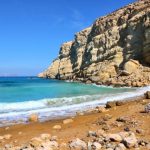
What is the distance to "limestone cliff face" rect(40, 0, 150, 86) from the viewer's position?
5984 centimetres

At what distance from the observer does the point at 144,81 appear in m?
53.0

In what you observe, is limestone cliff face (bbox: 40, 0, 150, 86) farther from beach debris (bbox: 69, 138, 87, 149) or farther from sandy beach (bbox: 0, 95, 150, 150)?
beach debris (bbox: 69, 138, 87, 149)

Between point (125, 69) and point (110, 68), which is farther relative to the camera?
point (110, 68)

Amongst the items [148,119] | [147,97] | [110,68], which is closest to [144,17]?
[110,68]

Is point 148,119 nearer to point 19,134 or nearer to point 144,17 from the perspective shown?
point 19,134

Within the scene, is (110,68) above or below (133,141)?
above

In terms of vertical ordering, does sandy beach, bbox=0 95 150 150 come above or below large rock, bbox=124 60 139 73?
below

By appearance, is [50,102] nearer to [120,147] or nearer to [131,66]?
[120,147]

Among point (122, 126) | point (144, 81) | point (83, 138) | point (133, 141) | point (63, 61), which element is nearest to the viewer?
point (133, 141)

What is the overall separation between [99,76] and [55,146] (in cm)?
5676

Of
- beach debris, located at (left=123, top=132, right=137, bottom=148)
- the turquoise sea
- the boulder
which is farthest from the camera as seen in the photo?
the boulder

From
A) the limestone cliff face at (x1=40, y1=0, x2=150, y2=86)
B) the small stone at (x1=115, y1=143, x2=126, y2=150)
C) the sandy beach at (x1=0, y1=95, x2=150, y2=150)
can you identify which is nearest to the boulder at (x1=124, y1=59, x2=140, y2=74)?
the limestone cliff face at (x1=40, y1=0, x2=150, y2=86)

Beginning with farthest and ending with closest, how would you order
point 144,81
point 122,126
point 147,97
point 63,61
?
1. point 63,61
2. point 144,81
3. point 147,97
4. point 122,126

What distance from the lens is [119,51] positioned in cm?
7044
